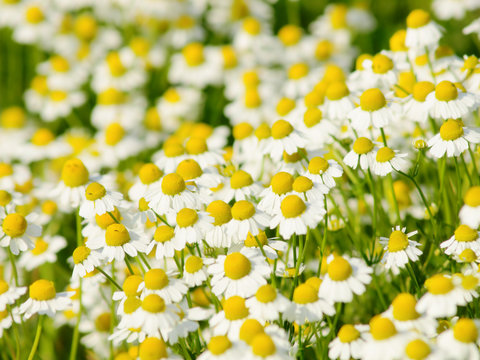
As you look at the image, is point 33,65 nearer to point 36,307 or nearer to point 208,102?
point 208,102

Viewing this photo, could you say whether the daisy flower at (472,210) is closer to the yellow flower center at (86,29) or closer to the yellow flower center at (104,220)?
the yellow flower center at (104,220)

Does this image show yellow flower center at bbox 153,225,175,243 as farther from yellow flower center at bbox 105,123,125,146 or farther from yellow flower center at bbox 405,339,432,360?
yellow flower center at bbox 105,123,125,146

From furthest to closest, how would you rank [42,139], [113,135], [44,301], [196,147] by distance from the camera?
[42,139] < [113,135] < [196,147] < [44,301]

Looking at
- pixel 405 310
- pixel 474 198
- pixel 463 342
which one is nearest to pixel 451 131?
pixel 474 198

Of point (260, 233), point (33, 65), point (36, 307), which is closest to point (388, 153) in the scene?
point (260, 233)

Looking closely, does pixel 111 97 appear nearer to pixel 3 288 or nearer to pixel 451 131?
pixel 3 288

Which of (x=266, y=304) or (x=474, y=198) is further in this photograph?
(x=474, y=198)

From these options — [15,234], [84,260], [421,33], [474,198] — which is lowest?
[15,234]
